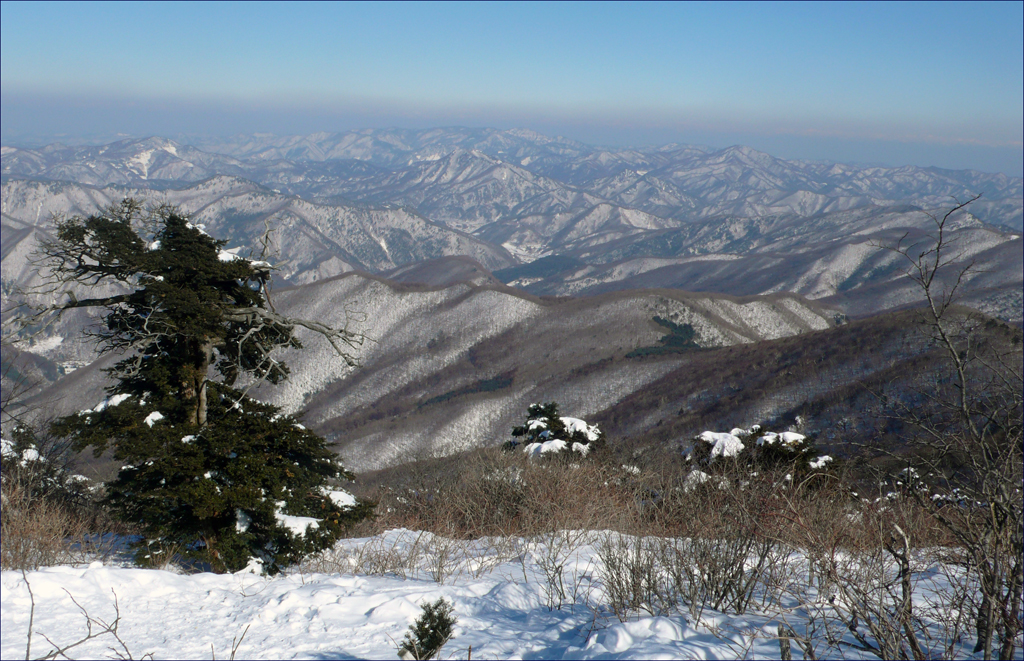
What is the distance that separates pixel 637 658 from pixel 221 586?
664 centimetres

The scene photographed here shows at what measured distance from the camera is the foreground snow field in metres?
6.04

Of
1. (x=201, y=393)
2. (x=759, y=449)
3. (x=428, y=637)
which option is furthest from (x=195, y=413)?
(x=759, y=449)

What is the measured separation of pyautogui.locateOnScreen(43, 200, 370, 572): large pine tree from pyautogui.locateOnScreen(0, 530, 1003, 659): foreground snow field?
1.05 m

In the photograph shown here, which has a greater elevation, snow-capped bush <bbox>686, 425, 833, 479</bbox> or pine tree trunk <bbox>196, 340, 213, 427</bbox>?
pine tree trunk <bbox>196, 340, 213, 427</bbox>

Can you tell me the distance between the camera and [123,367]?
11.5 metres

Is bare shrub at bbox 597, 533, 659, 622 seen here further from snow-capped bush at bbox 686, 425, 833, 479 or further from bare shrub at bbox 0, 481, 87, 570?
snow-capped bush at bbox 686, 425, 833, 479

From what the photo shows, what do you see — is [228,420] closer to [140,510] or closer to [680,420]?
[140,510]

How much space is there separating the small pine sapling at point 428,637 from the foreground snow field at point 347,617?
0.52 feet

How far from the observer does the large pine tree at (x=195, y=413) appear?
10.1m

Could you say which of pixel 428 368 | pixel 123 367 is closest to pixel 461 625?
pixel 123 367

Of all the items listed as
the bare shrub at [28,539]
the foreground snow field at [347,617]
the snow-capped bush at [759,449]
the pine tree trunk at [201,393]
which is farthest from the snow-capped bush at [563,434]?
the bare shrub at [28,539]

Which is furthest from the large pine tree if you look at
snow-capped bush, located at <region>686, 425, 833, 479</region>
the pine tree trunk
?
snow-capped bush, located at <region>686, 425, 833, 479</region>

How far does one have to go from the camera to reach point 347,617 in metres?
7.28

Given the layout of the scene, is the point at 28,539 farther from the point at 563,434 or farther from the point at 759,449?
the point at 563,434
